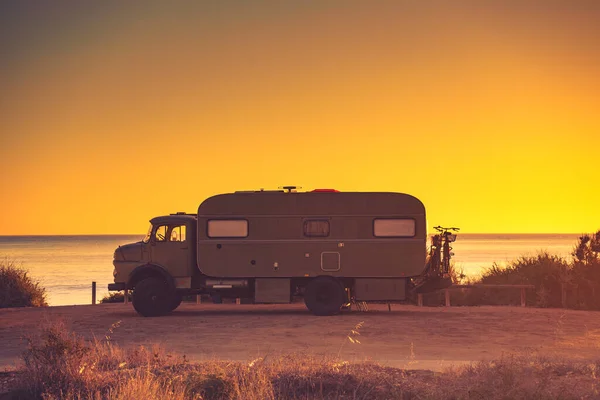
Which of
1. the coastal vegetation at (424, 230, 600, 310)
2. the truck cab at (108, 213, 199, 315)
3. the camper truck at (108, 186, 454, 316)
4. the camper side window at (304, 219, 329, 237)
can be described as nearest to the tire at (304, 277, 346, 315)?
the camper truck at (108, 186, 454, 316)

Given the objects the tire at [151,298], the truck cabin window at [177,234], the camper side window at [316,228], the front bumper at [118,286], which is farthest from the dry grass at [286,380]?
the front bumper at [118,286]

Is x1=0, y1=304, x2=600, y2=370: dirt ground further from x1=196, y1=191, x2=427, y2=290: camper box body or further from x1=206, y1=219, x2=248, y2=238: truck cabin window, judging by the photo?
x1=206, y1=219, x2=248, y2=238: truck cabin window

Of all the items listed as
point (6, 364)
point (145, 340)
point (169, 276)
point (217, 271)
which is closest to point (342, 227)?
point (217, 271)

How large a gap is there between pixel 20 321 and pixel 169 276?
171 inches

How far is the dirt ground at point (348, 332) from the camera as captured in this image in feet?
52.7

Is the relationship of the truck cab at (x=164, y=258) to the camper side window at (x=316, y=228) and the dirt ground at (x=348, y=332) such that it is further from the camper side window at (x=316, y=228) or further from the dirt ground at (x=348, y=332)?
the camper side window at (x=316, y=228)

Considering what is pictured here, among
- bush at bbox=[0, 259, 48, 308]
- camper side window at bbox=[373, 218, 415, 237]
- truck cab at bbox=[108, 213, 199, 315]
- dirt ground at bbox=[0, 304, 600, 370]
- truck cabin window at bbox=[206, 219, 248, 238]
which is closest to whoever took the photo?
dirt ground at bbox=[0, 304, 600, 370]

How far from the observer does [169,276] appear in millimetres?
23875

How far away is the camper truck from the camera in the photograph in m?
23.1

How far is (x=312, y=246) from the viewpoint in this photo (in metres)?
23.3

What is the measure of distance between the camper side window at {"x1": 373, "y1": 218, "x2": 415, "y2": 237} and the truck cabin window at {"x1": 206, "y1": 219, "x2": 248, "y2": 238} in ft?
12.5

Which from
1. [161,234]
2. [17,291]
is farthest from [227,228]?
[17,291]

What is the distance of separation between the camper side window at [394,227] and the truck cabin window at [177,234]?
18.7 ft

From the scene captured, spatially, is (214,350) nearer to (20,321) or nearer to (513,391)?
(513,391)
